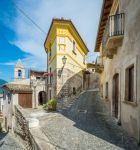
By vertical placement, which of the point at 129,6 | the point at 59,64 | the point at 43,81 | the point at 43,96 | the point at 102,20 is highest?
the point at 102,20

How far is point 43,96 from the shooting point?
72.9 ft

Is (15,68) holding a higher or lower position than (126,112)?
higher

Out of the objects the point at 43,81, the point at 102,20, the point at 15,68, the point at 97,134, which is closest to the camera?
the point at 97,134

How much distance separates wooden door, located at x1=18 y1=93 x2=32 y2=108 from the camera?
55.8 feet

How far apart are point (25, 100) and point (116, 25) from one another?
13352mm

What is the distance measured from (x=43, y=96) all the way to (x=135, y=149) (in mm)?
18485

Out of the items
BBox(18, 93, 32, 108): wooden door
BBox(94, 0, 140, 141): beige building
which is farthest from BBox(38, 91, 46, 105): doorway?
BBox(94, 0, 140, 141): beige building

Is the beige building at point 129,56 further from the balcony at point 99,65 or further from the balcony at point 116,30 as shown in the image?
the balcony at point 99,65

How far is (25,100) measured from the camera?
17.5m

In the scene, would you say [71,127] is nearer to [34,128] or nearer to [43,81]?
[34,128]

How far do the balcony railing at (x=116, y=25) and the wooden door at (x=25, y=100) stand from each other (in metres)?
12.8

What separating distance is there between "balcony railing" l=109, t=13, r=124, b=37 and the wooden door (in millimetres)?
12750

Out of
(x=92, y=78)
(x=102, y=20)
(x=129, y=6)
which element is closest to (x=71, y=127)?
(x=129, y=6)

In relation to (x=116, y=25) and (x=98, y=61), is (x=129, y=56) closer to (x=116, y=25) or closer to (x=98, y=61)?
(x=116, y=25)
